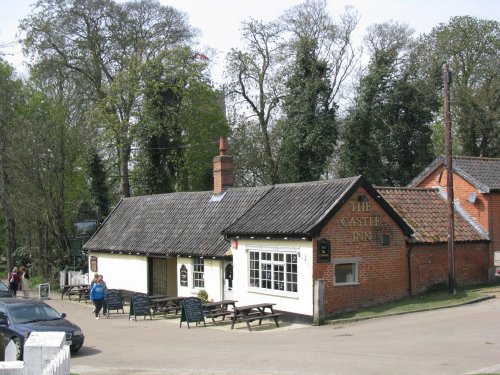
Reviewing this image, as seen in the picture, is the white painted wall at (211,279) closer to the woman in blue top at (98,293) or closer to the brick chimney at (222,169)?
the woman in blue top at (98,293)

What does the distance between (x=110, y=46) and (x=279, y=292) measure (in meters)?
31.9

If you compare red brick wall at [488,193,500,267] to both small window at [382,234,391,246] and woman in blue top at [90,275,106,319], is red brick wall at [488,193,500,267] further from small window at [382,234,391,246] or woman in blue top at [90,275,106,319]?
woman in blue top at [90,275,106,319]

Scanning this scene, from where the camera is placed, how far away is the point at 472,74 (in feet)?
153

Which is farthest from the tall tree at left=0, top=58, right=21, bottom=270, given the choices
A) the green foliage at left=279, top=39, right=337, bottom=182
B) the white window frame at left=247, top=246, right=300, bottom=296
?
the white window frame at left=247, top=246, right=300, bottom=296

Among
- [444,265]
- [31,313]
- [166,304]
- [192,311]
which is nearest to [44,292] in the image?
[166,304]

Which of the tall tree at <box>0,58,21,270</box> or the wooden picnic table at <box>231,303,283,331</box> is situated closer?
the wooden picnic table at <box>231,303,283,331</box>

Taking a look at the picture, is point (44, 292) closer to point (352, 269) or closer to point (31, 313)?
point (31, 313)

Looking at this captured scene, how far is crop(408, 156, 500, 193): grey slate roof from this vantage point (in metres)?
26.5

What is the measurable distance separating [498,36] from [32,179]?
3399 cm

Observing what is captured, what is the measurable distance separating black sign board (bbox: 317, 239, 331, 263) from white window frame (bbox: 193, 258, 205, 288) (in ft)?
21.8

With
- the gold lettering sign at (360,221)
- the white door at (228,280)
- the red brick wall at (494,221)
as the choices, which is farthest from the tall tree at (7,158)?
the red brick wall at (494,221)

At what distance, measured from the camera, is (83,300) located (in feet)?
107

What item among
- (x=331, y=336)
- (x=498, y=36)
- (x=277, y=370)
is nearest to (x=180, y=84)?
(x=498, y=36)

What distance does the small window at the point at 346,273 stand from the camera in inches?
828
